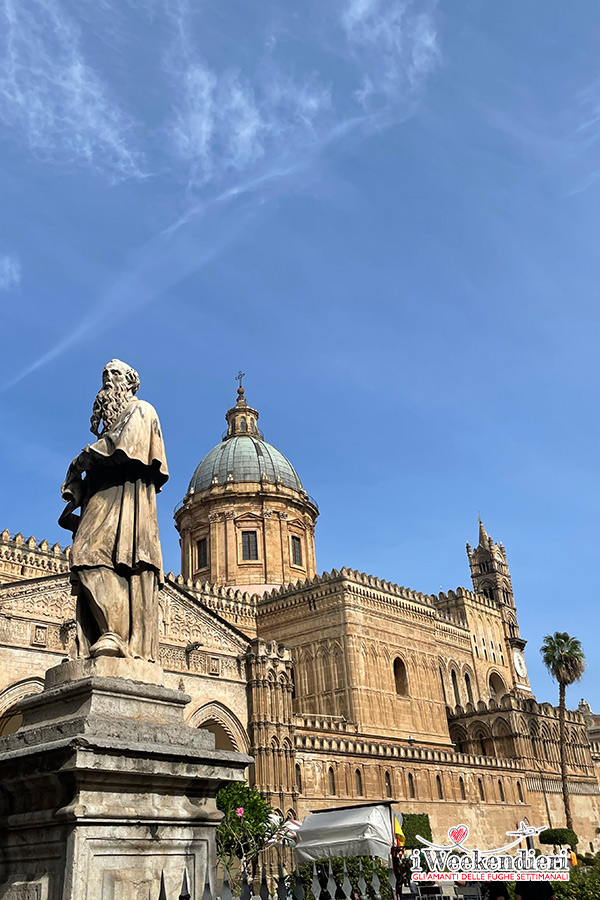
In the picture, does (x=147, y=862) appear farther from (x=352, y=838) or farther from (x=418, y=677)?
(x=418, y=677)

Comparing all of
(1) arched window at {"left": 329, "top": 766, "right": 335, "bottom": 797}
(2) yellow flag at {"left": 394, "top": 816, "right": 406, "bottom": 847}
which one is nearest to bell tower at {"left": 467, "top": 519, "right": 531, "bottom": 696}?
(1) arched window at {"left": 329, "top": 766, "right": 335, "bottom": 797}

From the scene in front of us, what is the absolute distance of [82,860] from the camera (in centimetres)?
452

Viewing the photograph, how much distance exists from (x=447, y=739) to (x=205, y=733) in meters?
44.0

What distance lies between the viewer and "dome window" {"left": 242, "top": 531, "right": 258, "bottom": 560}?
5103cm

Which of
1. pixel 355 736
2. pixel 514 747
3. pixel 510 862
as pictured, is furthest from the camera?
pixel 514 747

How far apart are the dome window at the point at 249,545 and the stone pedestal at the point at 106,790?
45732mm

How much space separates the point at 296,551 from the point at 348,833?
106 feet

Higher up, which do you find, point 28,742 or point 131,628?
point 131,628

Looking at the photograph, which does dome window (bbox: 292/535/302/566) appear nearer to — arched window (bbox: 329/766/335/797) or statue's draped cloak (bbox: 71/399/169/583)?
arched window (bbox: 329/766/335/797)

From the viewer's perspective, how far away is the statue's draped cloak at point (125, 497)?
5824 millimetres

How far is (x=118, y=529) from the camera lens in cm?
592

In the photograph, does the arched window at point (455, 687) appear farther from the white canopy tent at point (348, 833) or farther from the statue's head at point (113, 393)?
the statue's head at point (113, 393)

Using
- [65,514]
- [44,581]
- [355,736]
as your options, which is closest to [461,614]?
[355,736]

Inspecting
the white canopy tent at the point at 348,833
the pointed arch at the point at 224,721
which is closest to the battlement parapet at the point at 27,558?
the pointed arch at the point at 224,721
